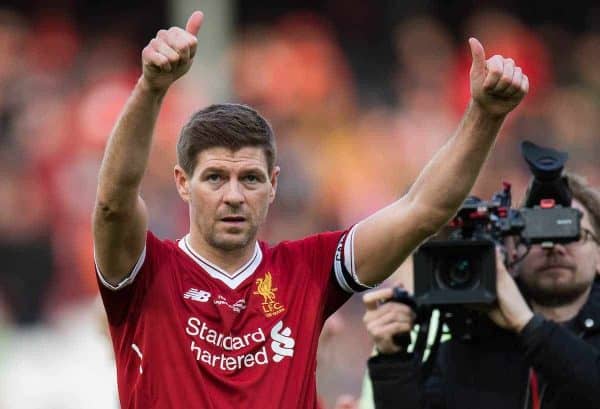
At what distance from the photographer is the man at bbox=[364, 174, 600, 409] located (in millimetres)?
4582

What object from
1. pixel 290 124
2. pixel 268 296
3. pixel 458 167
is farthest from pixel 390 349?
pixel 290 124

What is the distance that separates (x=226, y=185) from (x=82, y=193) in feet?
Answer: 22.1

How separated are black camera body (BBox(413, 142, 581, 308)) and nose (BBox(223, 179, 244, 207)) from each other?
3.17 feet

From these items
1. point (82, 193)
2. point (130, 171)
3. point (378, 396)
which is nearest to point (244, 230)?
point (130, 171)

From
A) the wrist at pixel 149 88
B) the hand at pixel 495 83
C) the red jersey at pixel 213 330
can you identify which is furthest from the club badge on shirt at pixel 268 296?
the hand at pixel 495 83

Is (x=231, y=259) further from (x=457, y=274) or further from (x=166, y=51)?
(x=457, y=274)

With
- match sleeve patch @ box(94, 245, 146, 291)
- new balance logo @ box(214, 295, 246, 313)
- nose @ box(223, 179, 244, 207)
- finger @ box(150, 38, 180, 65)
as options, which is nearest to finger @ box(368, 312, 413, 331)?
new balance logo @ box(214, 295, 246, 313)

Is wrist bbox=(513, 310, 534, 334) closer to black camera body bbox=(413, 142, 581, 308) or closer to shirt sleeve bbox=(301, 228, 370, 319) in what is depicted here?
black camera body bbox=(413, 142, 581, 308)

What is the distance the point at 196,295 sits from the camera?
395cm

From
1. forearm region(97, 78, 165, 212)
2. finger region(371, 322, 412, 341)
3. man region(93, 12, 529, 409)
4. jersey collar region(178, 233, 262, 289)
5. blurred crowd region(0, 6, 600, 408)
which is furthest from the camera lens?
blurred crowd region(0, 6, 600, 408)

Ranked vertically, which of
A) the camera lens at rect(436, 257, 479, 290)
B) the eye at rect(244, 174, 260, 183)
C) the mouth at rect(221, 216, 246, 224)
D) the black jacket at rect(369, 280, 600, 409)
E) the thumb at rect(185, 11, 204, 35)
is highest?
the thumb at rect(185, 11, 204, 35)

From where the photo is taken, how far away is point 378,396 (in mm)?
4762

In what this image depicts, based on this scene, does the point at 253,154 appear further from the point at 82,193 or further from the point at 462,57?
the point at 462,57

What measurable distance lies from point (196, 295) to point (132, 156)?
48cm
